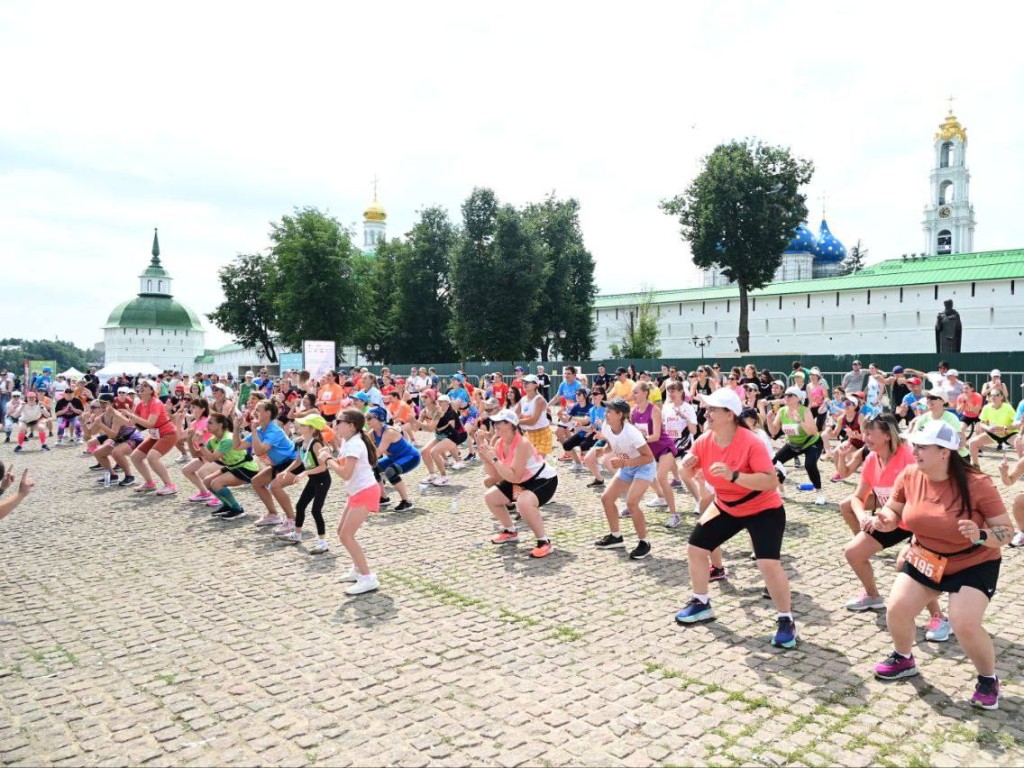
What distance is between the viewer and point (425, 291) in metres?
62.9

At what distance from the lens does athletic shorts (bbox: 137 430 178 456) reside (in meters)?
12.7

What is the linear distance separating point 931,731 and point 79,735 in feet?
17.2

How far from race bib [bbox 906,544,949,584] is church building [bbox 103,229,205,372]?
135 meters

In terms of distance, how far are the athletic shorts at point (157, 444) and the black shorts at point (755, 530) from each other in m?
10.3

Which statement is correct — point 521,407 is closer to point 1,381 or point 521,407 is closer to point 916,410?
point 916,410

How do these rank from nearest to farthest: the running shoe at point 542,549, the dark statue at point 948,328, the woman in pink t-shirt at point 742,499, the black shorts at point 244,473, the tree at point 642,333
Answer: the woman in pink t-shirt at point 742,499
the running shoe at point 542,549
the black shorts at point 244,473
the dark statue at point 948,328
the tree at point 642,333

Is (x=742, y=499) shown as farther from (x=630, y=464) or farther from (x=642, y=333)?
(x=642, y=333)

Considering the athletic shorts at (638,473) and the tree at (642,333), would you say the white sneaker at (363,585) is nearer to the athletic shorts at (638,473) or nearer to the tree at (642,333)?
the athletic shorts at (638,473)

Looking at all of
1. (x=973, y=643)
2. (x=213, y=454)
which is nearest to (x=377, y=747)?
(x=973, y=643)

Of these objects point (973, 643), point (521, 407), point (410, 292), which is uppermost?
point (410, 292)

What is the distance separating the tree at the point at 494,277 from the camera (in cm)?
4897

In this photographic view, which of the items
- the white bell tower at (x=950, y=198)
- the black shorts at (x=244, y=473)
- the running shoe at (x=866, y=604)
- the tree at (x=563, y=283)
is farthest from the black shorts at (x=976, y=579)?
the white bell tower at (x=950, y=198)

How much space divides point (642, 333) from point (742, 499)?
198 ft

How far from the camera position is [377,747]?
4.19 metres
